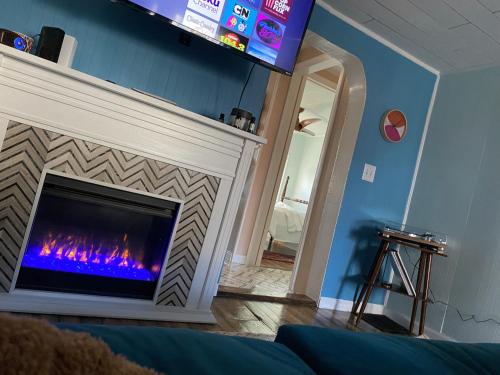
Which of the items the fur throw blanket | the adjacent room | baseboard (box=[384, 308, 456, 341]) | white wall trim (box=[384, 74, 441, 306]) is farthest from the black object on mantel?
baseboard (box=[384, 308, 456, 341])

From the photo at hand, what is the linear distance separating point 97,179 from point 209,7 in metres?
1.08

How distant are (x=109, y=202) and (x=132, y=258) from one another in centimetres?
39

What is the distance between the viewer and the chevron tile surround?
1.71 m

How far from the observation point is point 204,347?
66 centimetres

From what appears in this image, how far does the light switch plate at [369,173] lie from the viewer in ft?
10.5

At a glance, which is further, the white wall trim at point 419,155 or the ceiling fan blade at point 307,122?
the ceiling fan blade at point 307,122

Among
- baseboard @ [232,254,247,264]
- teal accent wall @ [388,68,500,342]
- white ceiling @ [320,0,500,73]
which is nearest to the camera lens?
white ceiling @ [320,0,500,73]

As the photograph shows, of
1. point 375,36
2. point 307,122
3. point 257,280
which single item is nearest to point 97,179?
point 257,280

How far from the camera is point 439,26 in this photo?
2.70m

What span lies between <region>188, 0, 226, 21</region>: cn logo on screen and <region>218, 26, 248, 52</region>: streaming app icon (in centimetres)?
7

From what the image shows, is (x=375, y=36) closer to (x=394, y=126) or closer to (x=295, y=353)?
(x=394, y=126)

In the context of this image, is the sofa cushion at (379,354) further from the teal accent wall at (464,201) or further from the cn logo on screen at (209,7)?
the teal accent wall at (464,201)

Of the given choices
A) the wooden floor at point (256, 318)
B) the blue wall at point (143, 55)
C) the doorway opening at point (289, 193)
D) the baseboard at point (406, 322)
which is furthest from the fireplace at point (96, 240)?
the baseboard at point (406, 322)

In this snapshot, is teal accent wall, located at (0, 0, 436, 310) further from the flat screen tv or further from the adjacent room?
the flat screen tv
